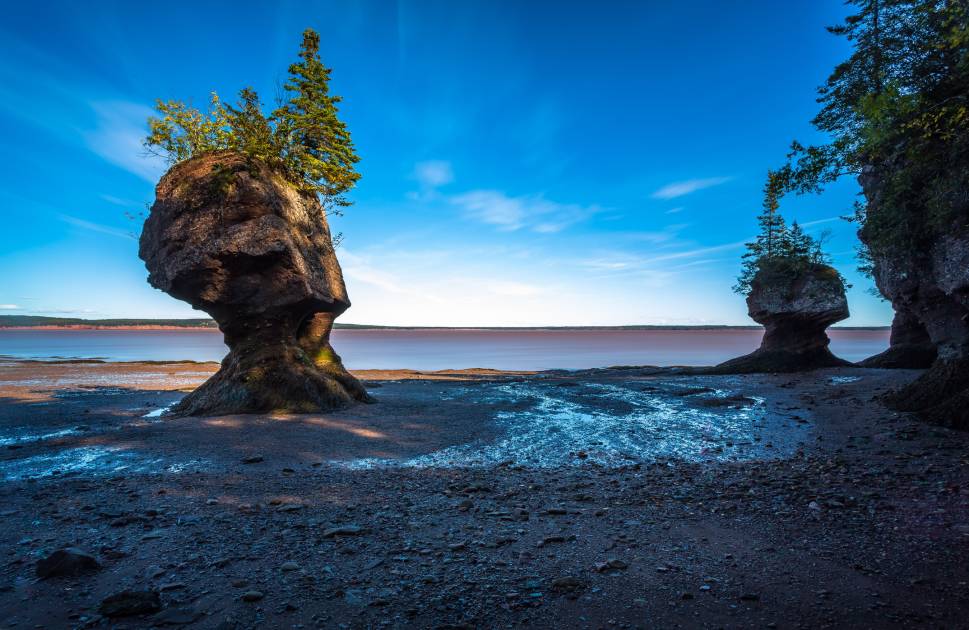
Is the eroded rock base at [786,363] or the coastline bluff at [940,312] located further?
the eroded rock base at [786,363]

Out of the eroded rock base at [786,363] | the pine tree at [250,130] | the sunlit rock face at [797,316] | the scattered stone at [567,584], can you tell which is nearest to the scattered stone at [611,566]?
the scattered stone at [567,584]

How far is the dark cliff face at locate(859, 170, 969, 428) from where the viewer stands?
991 centimetres

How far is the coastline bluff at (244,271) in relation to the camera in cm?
1330

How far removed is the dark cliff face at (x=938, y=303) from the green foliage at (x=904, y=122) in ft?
1.41

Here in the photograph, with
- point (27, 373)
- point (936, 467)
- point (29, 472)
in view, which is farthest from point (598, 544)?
point (27, 373)

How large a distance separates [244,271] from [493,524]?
40.0 ft

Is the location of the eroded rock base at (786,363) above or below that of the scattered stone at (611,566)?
above

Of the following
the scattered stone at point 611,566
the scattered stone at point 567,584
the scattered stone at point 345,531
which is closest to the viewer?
the scattered stone at point 567,584

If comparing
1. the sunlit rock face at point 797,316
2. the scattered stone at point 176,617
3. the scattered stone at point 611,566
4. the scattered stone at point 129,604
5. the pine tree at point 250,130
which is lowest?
the scattered stone at point 611,566

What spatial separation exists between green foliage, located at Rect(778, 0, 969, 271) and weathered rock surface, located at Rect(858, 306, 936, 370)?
1778cm

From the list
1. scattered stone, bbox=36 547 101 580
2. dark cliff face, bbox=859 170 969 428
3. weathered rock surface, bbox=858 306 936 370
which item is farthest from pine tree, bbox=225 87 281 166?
weathered rock surface, bbox=858 306 936 370

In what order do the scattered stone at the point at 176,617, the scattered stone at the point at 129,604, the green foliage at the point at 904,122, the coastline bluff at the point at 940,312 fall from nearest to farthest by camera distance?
the scattered stone at the point at 176,617 → the scattered stone at the point at 129,604 → the green foliage at the point at 904,122 → the coastline bluff at the point at 940,312

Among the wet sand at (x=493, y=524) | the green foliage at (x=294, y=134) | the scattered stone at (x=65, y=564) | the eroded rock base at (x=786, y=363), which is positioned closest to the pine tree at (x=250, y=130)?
the green foliage at (x=294, y=134)

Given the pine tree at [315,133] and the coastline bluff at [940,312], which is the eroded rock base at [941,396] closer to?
the coastline bluff at [940,312]
